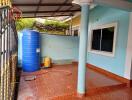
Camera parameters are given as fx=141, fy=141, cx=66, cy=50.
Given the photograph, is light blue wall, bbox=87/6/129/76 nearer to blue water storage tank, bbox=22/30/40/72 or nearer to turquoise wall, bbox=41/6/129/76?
turquoise wall, bbox=41/6/129/76

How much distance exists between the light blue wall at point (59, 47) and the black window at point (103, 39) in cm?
112

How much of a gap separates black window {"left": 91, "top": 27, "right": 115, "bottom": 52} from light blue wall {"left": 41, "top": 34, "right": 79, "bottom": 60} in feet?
3.66

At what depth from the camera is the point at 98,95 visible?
360cm

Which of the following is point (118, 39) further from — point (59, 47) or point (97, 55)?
point (59, 47)

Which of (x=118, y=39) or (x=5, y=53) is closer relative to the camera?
(x=5, y=53)

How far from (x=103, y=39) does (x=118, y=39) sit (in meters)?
1.06

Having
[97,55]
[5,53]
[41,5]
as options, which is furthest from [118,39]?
[5,53]

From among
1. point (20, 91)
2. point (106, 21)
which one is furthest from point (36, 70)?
point (106, 21)

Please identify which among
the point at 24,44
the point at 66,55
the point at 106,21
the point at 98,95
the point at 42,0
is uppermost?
the point at 42,0

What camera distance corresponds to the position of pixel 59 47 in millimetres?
6988

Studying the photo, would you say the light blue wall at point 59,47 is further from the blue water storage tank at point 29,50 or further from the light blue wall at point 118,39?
the light blue wall at point 118,39

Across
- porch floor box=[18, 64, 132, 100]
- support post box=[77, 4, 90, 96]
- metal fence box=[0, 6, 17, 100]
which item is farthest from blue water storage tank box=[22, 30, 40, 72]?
metal fence box=[0, 6, 17, 100]

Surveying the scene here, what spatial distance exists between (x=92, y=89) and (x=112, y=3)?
88.7 inches

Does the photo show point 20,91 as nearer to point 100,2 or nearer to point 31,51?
point 31,51
